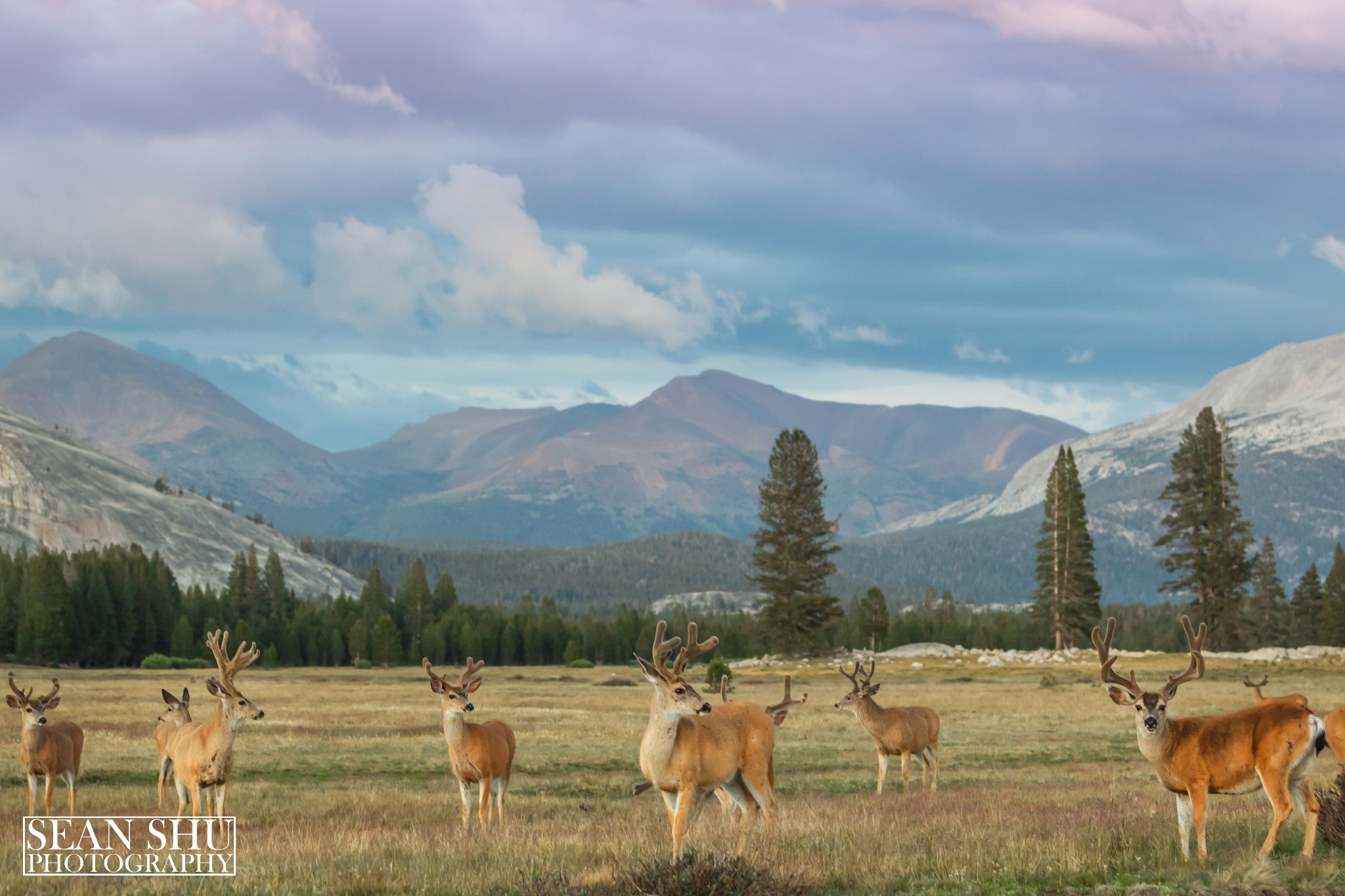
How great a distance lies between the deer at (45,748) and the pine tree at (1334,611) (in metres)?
92.8

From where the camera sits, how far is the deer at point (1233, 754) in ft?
39.1

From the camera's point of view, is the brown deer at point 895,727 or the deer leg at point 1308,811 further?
the brown deer at point 895,727

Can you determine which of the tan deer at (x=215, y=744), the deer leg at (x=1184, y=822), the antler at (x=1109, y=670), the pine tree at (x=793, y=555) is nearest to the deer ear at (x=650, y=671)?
the antler at (x=1109, y=670)

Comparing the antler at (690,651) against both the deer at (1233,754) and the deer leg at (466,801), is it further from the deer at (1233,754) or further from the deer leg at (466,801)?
the deer leg at (466,801)

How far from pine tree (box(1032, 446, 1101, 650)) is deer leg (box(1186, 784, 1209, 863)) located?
74.1 metres

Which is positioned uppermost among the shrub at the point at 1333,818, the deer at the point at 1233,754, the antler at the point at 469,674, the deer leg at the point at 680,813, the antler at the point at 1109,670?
the antler at the point at 1109,670

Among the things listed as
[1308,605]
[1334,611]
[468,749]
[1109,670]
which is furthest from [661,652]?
[1308,605]

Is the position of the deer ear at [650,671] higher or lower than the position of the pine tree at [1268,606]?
higher

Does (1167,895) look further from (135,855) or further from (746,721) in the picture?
(135,855)

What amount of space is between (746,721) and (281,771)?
50.1ft

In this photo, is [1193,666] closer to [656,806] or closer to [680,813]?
[680,813]

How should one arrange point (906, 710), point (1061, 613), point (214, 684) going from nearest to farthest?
1. point (214, 684)
2. point (906, 710)
3. point (1061, 613)

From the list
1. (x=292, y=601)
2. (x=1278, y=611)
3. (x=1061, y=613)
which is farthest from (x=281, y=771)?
(x=292, y=601)

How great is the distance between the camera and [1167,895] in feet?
34.1
